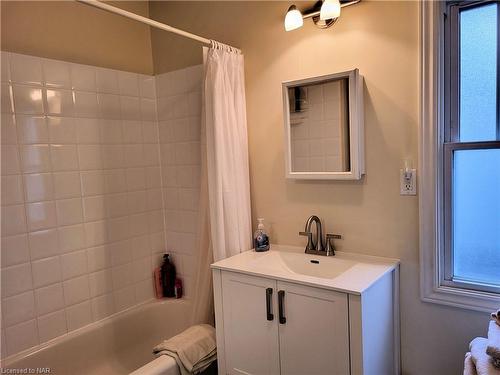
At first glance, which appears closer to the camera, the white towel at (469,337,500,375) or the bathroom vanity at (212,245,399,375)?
the white towel at (469,337,500,375)

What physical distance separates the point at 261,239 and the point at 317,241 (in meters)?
0.31

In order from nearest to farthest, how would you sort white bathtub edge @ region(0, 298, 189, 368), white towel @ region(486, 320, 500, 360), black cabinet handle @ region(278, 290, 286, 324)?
white towel @ region(486, 320, 500, 360)
black cabinet handle @ region(278, 290, 286, 324)
white bathtub edge @ region(0, 298, 189, 368)

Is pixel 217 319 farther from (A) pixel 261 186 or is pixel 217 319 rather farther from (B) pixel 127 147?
(B) pixel 127 147

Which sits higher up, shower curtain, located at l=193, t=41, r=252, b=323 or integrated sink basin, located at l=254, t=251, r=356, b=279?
shower curtain, located at l=193, t=41, r=252, b=323

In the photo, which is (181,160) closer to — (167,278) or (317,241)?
(167,278)

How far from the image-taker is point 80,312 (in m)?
2.21

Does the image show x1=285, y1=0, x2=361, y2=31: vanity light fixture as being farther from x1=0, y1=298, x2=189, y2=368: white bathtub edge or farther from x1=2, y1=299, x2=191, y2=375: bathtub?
x1=0, y1=298, x2=189, y2=368: white bathtub edge

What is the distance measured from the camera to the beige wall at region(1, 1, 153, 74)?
1.96m

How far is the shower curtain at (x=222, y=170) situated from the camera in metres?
2.04

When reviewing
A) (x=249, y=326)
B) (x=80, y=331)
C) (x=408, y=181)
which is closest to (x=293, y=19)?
(x=408, y=181)

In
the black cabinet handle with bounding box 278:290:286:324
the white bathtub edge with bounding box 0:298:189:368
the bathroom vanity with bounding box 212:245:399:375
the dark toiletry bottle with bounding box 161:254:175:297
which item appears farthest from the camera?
the dark toiletry bottle with bounding box 161:254:175:297

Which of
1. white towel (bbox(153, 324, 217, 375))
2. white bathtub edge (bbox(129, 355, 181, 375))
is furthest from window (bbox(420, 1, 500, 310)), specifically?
white bathtub edge (bbox(129, 355, 181, 375))

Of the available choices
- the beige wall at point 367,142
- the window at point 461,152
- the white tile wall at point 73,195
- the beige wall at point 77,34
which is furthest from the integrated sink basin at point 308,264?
the beige wall at point 77,34

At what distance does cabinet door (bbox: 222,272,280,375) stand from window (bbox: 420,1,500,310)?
2.38 ft
